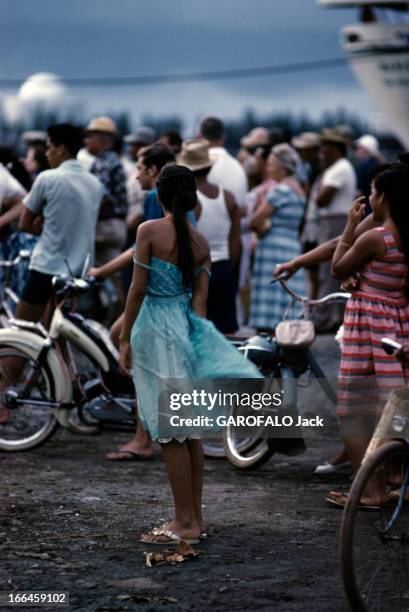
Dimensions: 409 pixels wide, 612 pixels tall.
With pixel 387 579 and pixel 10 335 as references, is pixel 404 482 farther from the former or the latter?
pixel 10 335

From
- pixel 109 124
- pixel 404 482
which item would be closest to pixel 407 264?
pixel 404 482

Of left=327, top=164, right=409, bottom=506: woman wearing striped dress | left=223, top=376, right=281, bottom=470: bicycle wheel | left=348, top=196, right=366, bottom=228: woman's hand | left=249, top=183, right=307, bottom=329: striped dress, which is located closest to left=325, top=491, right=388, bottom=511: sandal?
left=327, top=164, right=409, bottom=506: woman wearing striped dress

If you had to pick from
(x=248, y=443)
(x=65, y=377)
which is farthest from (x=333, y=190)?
(x=248, y=443)

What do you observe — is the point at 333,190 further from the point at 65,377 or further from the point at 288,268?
the point at 288,268

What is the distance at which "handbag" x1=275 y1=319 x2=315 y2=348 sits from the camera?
8375 millimetres

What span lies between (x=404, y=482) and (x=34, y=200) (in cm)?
471

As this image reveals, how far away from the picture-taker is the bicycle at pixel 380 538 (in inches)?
209

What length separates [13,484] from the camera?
8.09 metres

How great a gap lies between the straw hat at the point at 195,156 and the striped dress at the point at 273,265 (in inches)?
92.8

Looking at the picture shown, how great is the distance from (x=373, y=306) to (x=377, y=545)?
220 centimetres

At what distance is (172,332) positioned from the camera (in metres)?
6.58

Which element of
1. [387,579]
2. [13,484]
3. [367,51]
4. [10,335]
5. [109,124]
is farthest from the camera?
[367,51]

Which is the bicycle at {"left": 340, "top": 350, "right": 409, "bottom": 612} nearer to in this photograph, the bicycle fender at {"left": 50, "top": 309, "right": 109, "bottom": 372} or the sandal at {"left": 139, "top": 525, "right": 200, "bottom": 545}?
the sandal at {"left": 139, "top": 525, "right": 200, "bottom": 545}

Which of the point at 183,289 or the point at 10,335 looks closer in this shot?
the point at 183,289
